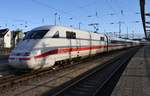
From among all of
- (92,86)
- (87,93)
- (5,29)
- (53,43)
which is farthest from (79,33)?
(5,29)

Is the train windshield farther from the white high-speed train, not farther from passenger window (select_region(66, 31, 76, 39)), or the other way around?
passenger window (select_region(66, 31, 76, 39))

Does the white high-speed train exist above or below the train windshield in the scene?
below

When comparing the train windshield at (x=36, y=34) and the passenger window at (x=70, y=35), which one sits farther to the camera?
the passenger window at (x=70, y=35)

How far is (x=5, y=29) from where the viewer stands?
3755 inches

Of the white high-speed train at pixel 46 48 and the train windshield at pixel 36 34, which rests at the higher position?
the train windshield at pixel 36 34

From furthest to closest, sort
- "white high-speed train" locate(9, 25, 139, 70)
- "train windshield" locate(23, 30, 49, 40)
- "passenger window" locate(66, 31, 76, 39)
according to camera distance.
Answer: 1. "passenger window" locate(66, 31, 76, 39)
2. "train windshield" locate(23, 30, 49, 40)
3. "white high-speed train" locate(9, 25, 139, 70)

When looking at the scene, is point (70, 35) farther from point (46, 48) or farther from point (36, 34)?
point (46, 48)

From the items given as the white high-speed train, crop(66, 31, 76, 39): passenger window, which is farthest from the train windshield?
crop(66, 31, 76, 39): passenger window

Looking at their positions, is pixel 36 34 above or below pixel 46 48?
above

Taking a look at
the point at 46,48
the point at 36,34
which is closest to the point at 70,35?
the point at 36,34

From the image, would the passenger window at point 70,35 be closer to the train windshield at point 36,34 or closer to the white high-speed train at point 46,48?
the white high-speed train at point 46,48

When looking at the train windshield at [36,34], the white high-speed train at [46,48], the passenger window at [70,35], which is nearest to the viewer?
the white high-speed train at [46,48]

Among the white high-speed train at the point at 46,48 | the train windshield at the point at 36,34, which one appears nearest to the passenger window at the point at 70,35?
the white high-speed train at the point at 46,48

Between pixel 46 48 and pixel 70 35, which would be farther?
pixel 70 35
